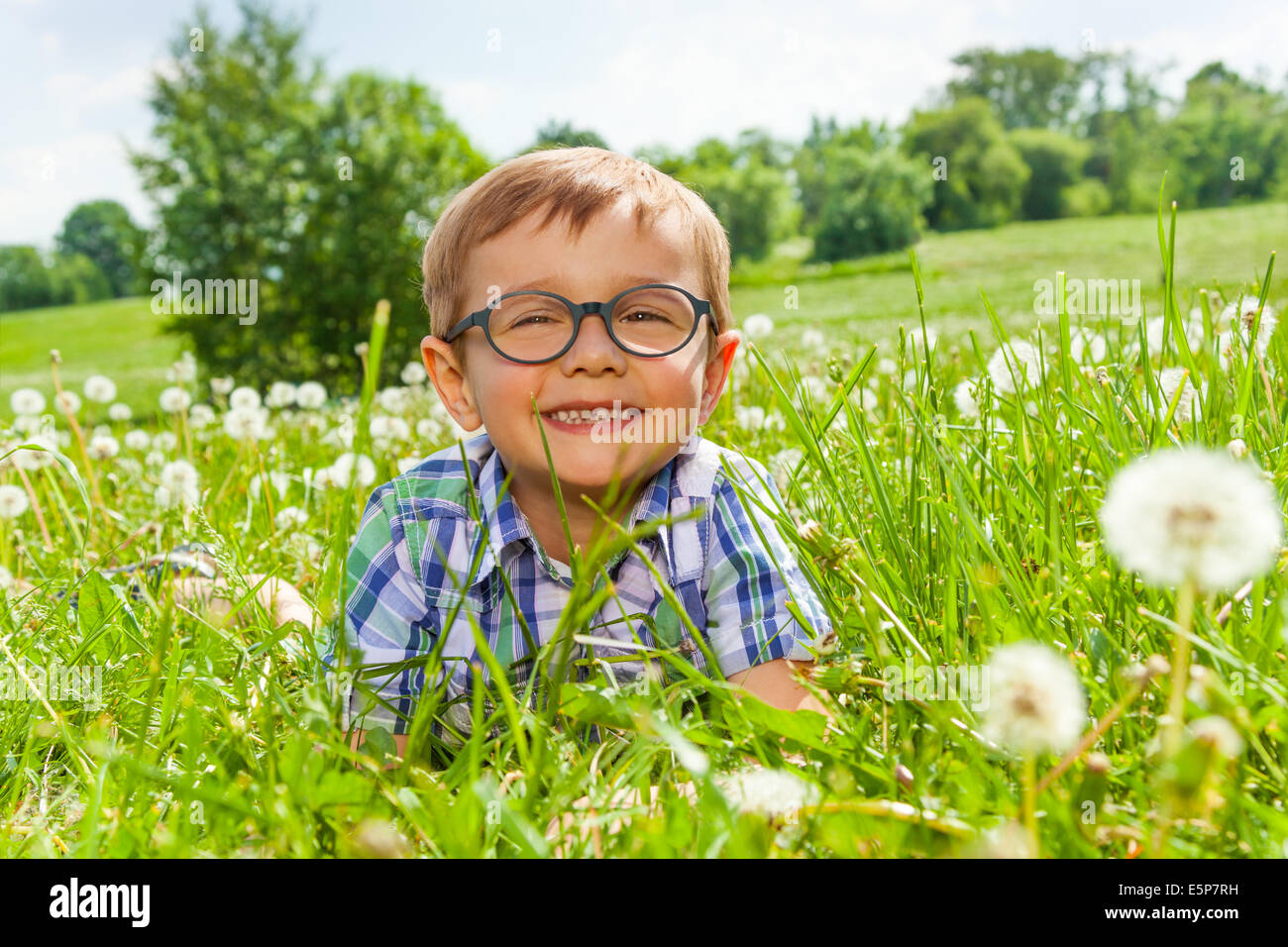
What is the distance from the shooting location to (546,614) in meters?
1.99

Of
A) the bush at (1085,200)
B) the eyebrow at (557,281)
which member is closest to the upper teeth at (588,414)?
the eyebrow at (557,281)

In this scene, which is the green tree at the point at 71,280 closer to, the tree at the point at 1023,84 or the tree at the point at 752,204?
the tree at the point at 752,204

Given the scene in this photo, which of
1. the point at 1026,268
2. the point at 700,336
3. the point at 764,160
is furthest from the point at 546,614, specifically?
the point at 764,160

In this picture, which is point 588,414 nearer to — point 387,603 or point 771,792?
point 387,603

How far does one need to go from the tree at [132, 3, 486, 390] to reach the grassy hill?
4.81 m

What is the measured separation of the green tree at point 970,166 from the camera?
51.0m

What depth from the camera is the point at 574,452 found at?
1822 mm

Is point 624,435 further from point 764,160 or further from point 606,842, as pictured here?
point 764,160

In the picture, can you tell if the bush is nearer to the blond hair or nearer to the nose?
the blond hair

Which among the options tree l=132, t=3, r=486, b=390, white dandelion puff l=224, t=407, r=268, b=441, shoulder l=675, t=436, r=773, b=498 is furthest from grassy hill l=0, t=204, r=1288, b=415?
shoulder l=675, t=436, r=773, b=498

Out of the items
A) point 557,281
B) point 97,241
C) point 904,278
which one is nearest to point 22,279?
point 97,241

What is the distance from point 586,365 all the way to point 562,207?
1.09 feet
